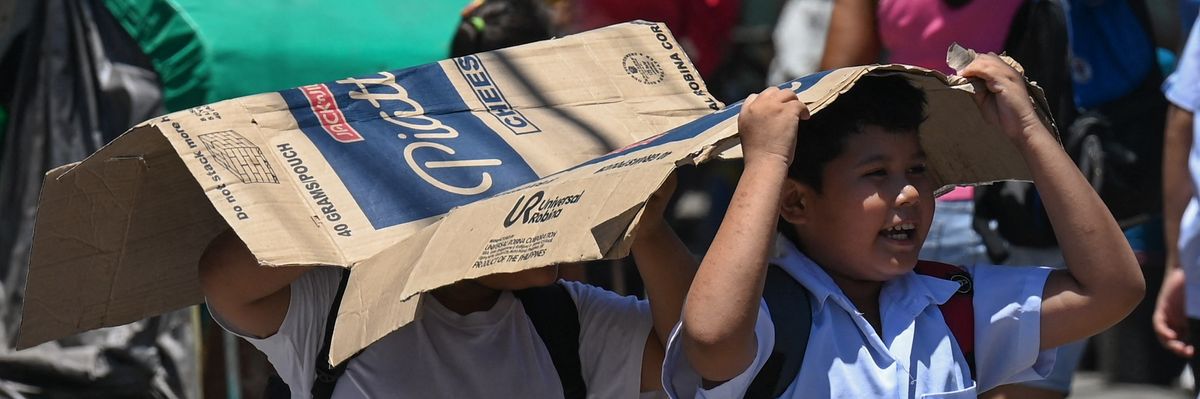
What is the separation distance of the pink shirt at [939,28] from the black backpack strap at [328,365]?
2.11 m

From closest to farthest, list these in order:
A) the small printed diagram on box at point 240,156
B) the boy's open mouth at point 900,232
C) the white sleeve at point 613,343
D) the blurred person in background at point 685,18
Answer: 1. the boy's open mouth at point 900,232
2. the small printed diagram on box at point 240,156
3. the white sleeve at point 613,343
4. the blurred person in background at point 685,18

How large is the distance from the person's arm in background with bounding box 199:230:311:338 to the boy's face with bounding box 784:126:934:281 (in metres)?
0.83

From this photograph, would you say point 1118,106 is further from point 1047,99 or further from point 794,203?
point 794,203

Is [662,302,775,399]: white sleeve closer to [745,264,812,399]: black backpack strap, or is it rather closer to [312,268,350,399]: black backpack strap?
[745,264,812,399]: black backpack strap

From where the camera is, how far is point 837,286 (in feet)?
8.29

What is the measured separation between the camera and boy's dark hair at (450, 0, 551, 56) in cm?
454

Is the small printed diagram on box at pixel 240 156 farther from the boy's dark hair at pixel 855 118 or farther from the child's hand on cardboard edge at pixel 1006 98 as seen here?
the child's hand on cardboard edge at pixel 1006 98

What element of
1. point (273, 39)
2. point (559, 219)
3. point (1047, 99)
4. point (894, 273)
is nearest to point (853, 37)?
point (1047, 99)

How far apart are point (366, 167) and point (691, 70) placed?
0.68m

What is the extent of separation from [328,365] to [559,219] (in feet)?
2.21

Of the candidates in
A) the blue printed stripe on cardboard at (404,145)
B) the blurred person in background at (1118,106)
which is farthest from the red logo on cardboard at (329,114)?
the blurred person in background at (1118,106)

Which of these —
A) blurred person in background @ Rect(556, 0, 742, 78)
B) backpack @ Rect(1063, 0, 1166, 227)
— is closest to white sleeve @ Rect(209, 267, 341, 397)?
backpack @ Rect(1063, 0, 1166, 227)

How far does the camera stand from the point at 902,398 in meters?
2.41

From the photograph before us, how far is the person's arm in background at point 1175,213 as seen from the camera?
397 cm
